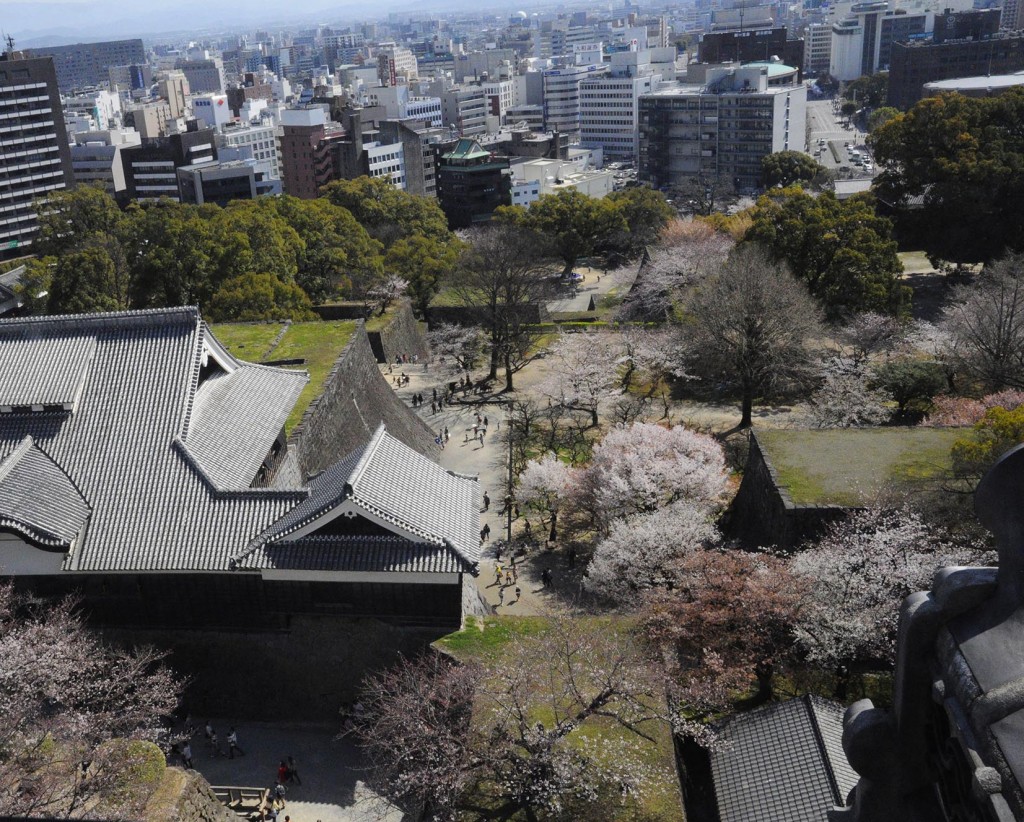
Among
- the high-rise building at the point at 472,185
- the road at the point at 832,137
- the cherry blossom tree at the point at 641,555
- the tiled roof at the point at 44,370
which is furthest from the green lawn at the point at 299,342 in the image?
the road at the point at 832,137

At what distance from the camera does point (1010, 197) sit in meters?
43.6

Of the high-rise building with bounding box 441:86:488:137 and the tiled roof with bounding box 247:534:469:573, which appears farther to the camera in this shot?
the high-rise building with bounding box 441:86:488:137

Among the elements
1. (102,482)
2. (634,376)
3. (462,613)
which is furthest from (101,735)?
(634,376)

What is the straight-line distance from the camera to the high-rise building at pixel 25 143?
7881 cm

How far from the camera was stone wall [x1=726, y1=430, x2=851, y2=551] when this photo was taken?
21.0 metres

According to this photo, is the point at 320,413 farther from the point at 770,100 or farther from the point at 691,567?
the point at 770,100

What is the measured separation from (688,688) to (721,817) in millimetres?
2413

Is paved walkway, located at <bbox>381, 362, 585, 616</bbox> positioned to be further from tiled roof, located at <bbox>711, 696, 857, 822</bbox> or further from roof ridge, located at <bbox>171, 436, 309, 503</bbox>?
tiled roof, located at <bbox>711, 696, 857, 822</bbox>

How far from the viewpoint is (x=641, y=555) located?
21500mm

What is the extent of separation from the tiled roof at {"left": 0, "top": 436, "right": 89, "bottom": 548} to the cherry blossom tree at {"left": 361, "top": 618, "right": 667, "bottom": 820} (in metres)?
7.31

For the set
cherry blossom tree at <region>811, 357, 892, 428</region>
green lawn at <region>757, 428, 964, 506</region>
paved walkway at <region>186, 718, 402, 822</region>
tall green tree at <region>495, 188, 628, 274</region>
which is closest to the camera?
paved walkway at <region>186, 718, 402, 822</region>

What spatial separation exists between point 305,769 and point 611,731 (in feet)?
21.7

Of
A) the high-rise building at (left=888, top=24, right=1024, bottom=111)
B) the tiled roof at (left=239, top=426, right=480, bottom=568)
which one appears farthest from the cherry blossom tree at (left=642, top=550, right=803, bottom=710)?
the high-rise building at (left=888, top=24, right=1024, bottom=111)

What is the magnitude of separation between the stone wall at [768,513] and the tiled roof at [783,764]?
588cm
